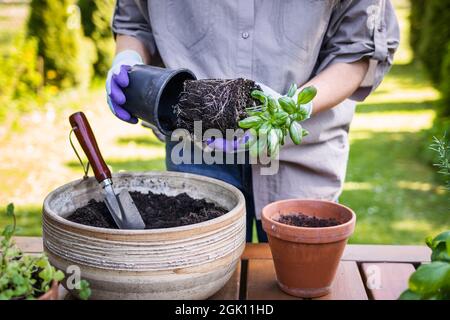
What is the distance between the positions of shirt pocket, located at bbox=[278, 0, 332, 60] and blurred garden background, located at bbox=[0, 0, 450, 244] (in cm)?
214

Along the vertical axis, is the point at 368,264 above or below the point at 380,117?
above

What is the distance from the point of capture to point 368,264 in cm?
152

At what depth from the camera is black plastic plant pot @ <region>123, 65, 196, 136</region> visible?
1.29 meters

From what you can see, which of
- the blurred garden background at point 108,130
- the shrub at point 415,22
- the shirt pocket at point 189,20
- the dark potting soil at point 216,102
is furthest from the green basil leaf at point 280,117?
the shrub at point 415,22

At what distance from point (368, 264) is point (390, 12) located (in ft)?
2.32

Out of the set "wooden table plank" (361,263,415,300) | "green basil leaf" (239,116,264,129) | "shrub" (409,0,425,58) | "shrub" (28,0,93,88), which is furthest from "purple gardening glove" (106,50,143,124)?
"shrub" (409,0,425,58)

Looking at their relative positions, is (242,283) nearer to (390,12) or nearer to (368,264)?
(368,264)

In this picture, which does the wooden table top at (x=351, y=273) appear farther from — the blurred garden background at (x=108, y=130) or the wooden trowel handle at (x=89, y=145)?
the blurred garden background at (x=108, y=130)

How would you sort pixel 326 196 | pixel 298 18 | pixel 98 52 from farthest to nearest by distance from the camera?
pixel 98 52 → pixel 326 196 → pixel 298 18

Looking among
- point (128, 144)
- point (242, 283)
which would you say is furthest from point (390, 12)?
point (128, 144)

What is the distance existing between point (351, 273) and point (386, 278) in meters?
0.08

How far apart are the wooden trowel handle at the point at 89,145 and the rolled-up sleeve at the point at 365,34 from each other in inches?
29.5

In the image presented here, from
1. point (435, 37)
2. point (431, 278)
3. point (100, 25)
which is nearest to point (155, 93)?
point (431, 278)

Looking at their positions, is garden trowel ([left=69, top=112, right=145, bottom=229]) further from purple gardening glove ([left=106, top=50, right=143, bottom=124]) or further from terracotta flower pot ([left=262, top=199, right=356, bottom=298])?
terracotta flower pot ([left=262, top=199, right=356, bottom=298])
